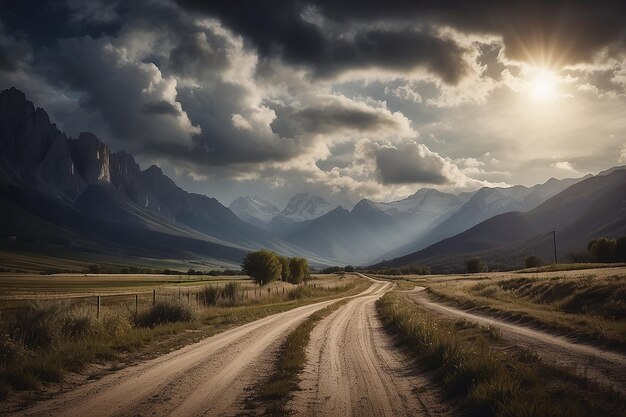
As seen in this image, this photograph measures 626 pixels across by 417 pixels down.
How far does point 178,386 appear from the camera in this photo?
12789 mm

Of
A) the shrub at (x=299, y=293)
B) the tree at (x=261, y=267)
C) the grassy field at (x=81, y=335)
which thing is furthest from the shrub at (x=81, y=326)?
the tree at (x=261, y=267)

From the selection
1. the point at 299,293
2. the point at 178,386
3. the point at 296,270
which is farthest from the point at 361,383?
the point at 296,270

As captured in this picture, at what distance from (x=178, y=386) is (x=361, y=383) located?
5891mm

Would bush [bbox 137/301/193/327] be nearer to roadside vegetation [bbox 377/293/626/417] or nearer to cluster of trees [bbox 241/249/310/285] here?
roadside vegetation [bbox 377/293/626/417]

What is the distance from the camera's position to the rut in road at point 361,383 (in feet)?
35.7

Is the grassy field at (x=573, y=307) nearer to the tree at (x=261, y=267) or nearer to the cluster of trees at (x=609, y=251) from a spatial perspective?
the tree at (x=261, y=267)

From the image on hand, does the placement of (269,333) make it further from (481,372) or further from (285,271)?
(285,271)

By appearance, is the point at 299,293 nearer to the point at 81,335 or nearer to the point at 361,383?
the point at 81,335

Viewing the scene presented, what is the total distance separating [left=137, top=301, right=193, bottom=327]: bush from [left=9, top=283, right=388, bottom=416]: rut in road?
360 inches

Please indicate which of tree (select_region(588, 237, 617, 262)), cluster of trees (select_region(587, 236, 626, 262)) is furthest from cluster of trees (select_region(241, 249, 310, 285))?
cluster of trees (select_region(587, 236, 626, 262))

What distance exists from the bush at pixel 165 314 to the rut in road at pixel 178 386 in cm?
914

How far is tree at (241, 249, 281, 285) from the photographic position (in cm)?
9406

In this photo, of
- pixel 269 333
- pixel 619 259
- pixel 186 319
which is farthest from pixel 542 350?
pixel 619 259

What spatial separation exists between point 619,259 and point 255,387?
12391 centimetres
